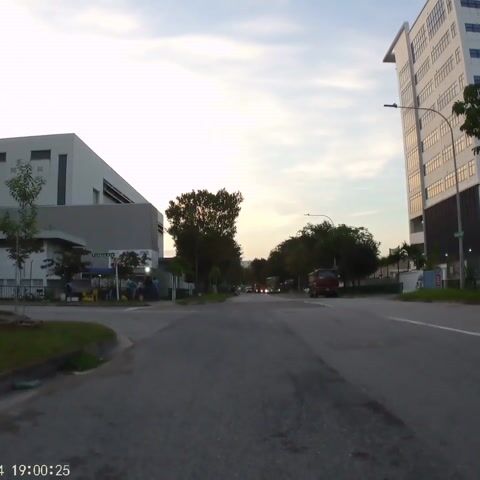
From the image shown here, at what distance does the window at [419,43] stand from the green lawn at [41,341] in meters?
93.0

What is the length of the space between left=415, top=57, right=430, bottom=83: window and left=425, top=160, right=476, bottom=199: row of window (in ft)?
55.4

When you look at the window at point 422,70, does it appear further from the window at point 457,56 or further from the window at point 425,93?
the window at point 457,56

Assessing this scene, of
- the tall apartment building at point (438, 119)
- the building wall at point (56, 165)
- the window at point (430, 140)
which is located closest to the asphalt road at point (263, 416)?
the tall apartment building at point (438, 119)

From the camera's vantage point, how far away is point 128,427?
23.0 ft

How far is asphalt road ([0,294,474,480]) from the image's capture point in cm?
555

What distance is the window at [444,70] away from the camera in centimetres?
8703

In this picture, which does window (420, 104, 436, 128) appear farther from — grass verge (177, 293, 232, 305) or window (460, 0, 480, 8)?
grass verge (177, 293, 232, 305)

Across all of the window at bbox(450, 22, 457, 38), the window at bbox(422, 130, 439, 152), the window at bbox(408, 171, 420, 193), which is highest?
the window at bbox(450, 22, 457, 38)

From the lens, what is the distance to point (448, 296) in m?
35.3

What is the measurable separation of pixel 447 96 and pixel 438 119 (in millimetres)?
4446

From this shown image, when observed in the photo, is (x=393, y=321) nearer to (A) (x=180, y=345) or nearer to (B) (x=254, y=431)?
(A) (x=180, y=345)

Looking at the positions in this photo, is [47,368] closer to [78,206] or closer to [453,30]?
[78,206]

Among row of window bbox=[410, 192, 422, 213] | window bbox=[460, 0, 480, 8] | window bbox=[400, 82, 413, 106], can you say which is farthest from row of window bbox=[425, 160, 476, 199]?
window bbox=[460, 0, 480, 8]

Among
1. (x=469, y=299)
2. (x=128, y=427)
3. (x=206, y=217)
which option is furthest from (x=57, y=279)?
(x=128, y=427)
